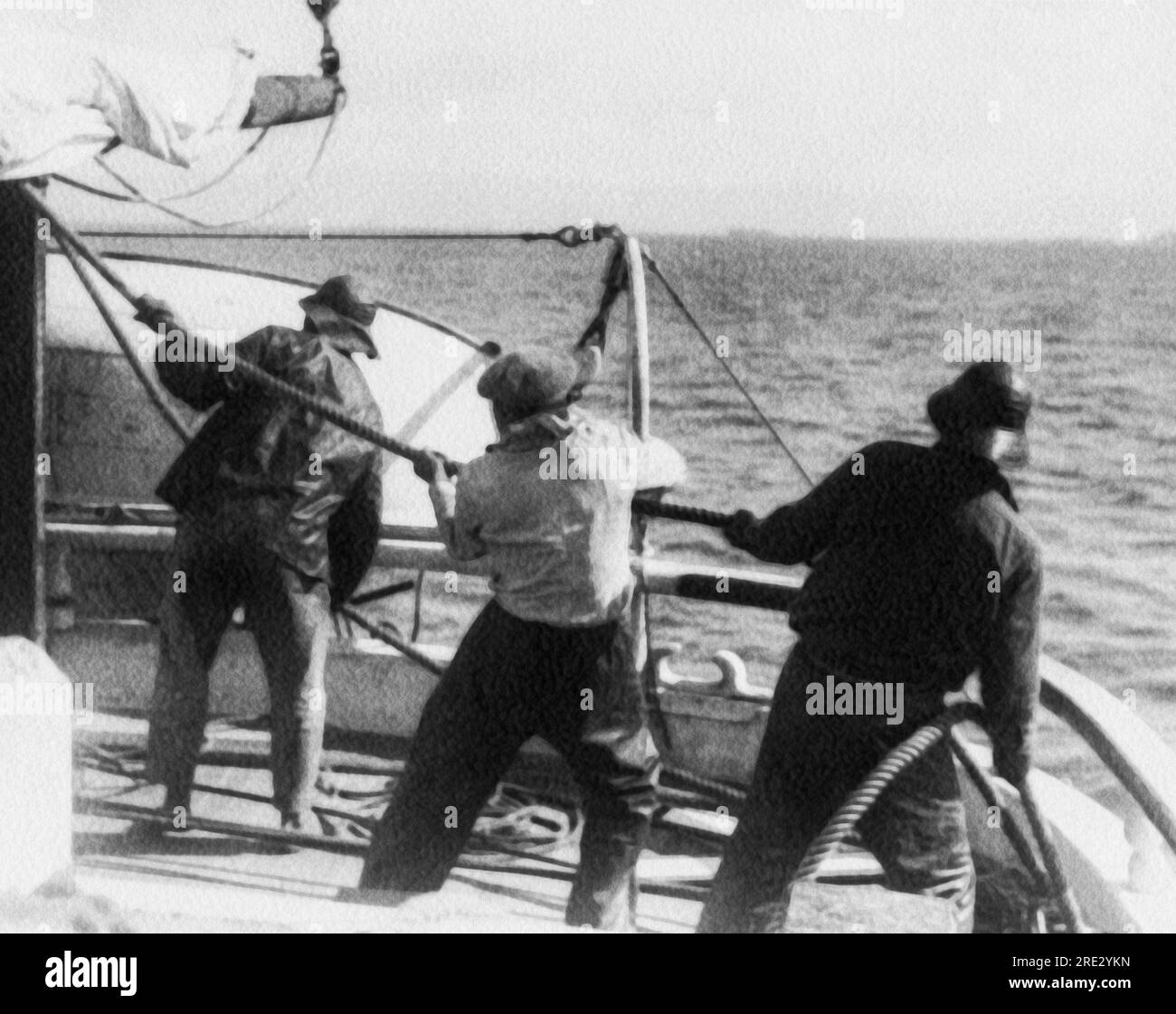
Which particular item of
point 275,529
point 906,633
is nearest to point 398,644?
point 275,529

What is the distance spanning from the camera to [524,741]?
402cm

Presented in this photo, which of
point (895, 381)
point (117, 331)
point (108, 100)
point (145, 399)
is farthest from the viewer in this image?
point (895, 381)

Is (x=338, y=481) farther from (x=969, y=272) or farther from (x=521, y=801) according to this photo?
(x=969, y=272)

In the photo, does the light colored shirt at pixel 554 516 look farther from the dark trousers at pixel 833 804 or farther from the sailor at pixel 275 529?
the sailor at pixel 275 529

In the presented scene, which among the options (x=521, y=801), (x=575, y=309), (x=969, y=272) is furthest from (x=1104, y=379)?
(x=521, y=801)

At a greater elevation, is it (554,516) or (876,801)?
(554,516)

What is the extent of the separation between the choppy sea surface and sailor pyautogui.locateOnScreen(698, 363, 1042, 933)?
29.1 inches

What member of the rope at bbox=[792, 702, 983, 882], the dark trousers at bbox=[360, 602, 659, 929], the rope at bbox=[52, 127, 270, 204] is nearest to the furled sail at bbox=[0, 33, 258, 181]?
the rope at bbox=[52, 127, 270, 204]

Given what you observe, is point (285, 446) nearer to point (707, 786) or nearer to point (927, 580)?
point (707, 786)

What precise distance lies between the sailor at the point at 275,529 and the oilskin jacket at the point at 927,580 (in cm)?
143

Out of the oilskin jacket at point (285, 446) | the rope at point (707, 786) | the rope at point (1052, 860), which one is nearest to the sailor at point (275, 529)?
the oilskin jacket at point (285, 446)

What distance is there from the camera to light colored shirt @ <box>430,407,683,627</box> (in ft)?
12.6

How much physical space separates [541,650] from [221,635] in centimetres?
119

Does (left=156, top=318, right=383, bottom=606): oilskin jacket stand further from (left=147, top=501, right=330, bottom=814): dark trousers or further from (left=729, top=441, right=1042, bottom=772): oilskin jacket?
(left=729, top=441, right=1042, bottom=772): oilskin jacket
